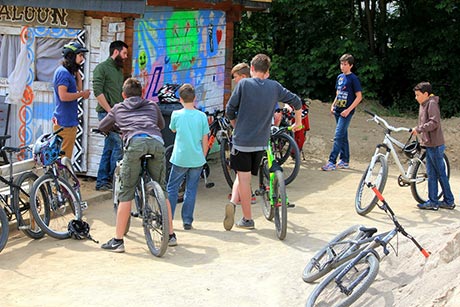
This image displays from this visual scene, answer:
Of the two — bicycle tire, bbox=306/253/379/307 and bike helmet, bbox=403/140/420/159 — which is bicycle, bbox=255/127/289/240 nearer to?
bike helmet, bbox=403/140/420/159

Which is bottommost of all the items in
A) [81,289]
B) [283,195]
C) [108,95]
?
[81,289]

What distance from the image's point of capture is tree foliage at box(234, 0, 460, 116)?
18.6 meters

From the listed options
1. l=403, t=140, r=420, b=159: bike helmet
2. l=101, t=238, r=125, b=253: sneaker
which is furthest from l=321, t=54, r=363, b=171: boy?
l=101, t=238, r=125, b=253: sneaker

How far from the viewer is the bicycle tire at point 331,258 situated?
631 centimetres

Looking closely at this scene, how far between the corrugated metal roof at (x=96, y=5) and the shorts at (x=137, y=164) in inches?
105

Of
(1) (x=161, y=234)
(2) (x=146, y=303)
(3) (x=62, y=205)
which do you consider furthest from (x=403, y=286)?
(3) (x=62, y=205)

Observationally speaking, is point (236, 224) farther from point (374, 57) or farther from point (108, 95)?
point (374, 57)

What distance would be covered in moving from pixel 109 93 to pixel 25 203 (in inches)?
93.5

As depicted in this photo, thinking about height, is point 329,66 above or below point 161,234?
above

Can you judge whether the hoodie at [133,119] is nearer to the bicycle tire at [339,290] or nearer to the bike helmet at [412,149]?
the bicycle tire at [339,290]

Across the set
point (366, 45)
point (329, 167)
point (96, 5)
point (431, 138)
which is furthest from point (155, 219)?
point (366, 45)

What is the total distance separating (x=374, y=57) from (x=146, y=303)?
13.9m

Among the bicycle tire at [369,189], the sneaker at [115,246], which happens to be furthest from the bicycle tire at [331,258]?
the bicycle tire at [369,189]

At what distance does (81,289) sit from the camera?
21.7ft
